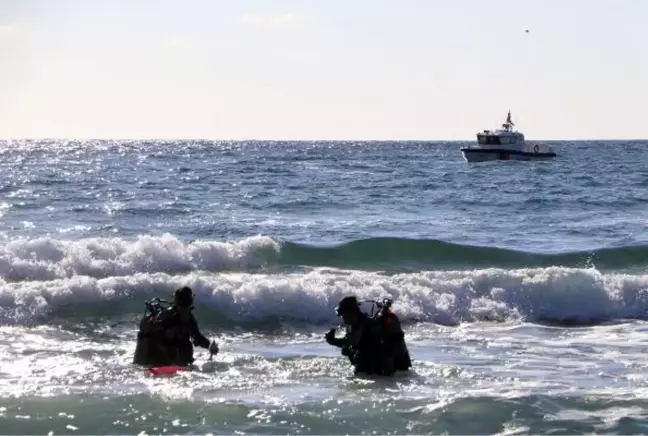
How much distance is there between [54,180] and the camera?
4191 cm

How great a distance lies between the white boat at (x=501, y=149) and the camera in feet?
227

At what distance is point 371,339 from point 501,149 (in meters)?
60.3

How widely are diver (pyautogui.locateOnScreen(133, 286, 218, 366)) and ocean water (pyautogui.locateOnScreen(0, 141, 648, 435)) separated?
36cm

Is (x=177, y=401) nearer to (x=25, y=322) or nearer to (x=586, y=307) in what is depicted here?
(x=25, y=322)

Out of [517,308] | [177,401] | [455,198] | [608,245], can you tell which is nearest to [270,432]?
[177,401]

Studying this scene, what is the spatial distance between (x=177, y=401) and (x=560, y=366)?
497 centimetres

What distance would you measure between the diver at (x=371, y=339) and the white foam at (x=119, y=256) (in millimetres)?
9990

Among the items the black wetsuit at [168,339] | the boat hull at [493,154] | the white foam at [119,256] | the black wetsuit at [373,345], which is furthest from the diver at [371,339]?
the boat hull at [493,154]

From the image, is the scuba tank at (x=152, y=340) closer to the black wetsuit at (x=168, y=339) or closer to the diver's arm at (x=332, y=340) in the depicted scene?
the black wetsuit at (x=168, y=339)

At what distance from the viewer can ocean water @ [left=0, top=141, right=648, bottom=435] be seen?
969cm

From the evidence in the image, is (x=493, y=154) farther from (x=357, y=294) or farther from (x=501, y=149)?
(x=357, y=294)

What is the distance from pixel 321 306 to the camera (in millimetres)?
16922

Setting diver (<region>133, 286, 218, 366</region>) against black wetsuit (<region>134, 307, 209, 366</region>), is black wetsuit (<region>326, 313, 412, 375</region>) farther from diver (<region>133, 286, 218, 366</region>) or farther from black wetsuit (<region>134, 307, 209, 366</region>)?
black wetsuit (<region>134, 307, 209, 366</region>)
